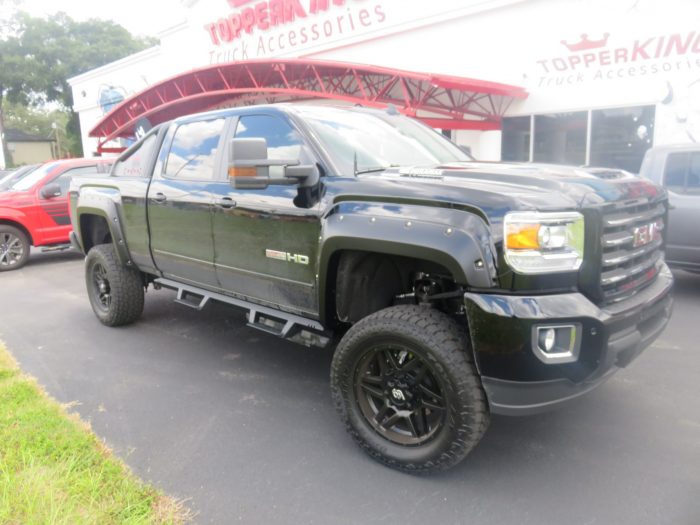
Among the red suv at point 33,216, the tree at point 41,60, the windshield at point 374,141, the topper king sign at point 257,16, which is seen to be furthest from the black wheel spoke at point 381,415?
the tree at point 41,60

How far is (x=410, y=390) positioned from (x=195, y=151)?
260 centimetres

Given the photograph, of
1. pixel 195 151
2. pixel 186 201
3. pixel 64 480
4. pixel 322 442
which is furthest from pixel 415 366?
pixel 195 151

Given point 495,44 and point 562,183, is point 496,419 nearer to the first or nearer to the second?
point 562,183

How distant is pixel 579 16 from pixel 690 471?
416 inches

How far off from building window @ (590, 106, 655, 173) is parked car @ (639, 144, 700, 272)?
5.17 metres

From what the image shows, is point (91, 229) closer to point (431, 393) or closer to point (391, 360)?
point (391, 360)

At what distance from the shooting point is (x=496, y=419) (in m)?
3.44

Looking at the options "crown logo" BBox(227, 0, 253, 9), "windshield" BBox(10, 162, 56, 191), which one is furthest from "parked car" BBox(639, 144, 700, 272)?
"crown logo" BBox(227, 0, 253, 9)

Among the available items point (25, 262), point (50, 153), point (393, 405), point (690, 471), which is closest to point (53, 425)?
point (393, 405)

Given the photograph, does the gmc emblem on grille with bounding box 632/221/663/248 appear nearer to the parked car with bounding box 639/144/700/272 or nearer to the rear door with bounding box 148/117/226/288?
the rear door with bounding box 148/117/226/288

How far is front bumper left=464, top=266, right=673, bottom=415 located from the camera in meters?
2.36

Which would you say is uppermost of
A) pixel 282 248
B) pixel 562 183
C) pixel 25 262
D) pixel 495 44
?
pixel 495 44

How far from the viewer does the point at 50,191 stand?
877 cm

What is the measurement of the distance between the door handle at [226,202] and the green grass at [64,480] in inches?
64.8
